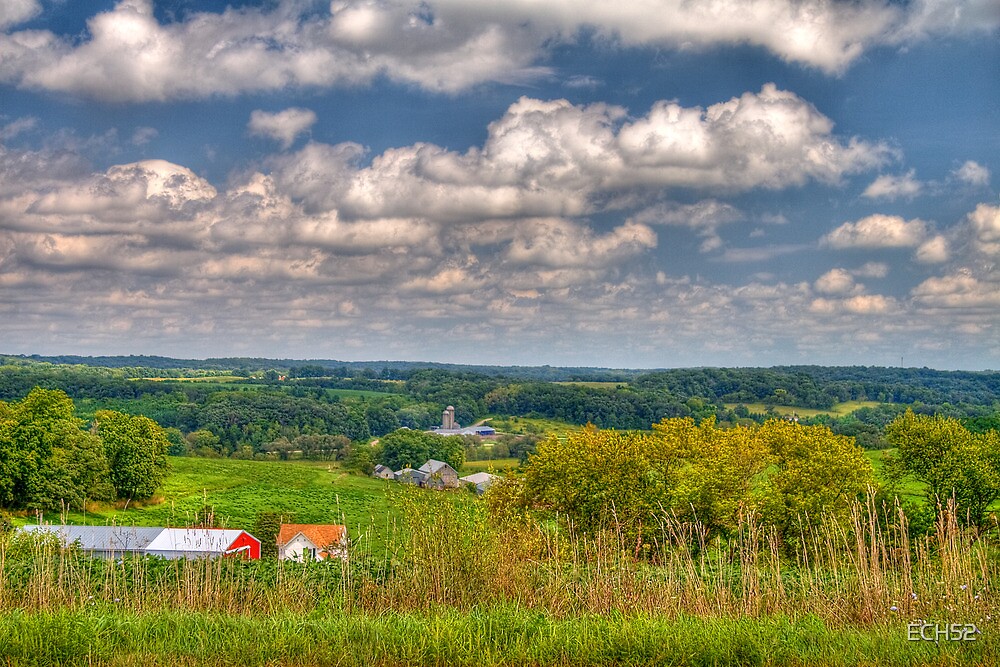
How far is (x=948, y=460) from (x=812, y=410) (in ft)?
376

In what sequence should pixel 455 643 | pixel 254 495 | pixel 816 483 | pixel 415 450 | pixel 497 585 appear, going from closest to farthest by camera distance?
pixel 455 643
pixel 497 585
pixel 816 483
pixel 254 495
pixel 415 450

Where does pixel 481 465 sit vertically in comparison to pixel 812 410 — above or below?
below

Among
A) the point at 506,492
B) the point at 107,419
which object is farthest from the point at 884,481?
the point at 107,419

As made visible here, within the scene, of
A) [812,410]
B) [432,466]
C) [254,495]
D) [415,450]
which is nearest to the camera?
[254,495]

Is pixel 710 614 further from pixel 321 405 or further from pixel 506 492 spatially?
pixel 321 405

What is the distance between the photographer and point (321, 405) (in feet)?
535

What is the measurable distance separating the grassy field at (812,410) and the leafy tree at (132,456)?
111430mm

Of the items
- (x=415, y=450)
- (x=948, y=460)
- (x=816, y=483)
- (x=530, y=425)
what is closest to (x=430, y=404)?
(x=530, y=425)

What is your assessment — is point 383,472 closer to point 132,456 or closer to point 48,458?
point 132,456

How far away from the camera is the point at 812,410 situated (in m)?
147

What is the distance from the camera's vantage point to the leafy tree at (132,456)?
6016 cm

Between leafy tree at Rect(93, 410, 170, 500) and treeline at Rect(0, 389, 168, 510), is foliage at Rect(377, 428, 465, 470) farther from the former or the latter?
leafy tree at Rect(93, 410, 170, 500)

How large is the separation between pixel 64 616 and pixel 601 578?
5215mm

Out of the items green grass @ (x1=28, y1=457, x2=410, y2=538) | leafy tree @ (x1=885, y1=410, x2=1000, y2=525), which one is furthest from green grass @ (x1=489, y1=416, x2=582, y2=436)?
leafy tree @ (x1=885, y1=410, x2=1000, y2=525)
